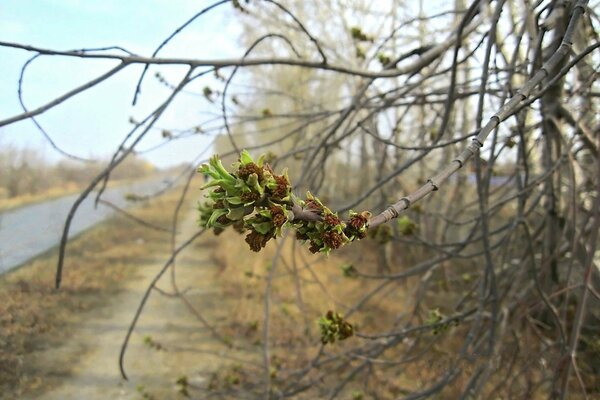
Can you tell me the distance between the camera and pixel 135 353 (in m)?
2.93

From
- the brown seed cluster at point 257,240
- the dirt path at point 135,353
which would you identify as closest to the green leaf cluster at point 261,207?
the brown seed cluster at point 257,240

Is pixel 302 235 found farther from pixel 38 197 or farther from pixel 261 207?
pixel 38 197

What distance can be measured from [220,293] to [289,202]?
4.65 m

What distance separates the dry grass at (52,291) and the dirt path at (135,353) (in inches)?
3.3

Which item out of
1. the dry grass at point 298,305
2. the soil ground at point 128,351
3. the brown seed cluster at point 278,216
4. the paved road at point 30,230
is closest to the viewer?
the brown seed cluster at point 278,216

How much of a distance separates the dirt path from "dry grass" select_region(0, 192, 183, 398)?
0.28 feet

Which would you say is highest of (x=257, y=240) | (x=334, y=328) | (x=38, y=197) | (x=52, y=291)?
(x=38, y=197)

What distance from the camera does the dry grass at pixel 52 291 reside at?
5.31 ft

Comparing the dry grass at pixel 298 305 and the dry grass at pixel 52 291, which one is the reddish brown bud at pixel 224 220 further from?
the dry grass at pixel 298 305

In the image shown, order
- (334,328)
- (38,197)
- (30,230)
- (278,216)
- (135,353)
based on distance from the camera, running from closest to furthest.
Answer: (278,216), (334,328), (30,230), (38,197), (135,353)

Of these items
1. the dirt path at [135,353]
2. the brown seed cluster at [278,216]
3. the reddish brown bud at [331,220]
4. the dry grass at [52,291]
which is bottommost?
the dirt path at [135,353]

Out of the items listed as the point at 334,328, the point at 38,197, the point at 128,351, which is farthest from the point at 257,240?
the point at 128,351

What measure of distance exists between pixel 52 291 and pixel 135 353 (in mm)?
1009

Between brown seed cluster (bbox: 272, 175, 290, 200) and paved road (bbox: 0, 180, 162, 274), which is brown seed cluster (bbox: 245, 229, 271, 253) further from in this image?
paved road (bbox: 0, 180, 162, 274)
